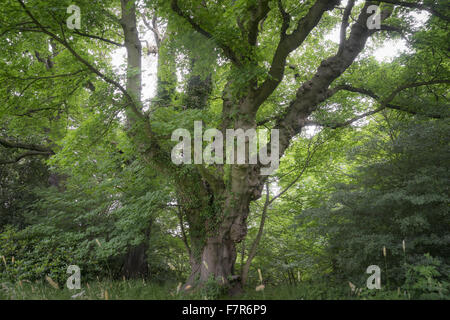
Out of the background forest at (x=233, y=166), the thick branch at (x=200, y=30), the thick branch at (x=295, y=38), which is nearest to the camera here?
the background forest at (x=233, y=166)

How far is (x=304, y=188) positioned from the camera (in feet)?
29.6

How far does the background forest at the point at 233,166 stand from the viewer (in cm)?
445

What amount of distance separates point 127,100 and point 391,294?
532 cm

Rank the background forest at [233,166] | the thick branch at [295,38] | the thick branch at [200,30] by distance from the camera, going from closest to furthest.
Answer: the background forest at [233,166] < the thick branch at [200,30] < the thick branch at [295,38]

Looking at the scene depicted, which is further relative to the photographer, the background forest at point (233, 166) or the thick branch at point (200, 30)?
the thick branch at point (200, 30)

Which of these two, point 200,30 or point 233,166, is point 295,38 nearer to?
point 200,30

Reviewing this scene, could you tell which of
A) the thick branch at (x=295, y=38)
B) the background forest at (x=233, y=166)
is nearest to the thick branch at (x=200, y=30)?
the background forest at (x=233, y=166)

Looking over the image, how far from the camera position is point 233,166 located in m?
5.35

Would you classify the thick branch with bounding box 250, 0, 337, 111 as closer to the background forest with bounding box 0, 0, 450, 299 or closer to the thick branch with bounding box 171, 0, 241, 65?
the background forest with bounding box 0, 0, 450, 299

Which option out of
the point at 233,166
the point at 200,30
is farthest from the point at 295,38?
the point at 233,166

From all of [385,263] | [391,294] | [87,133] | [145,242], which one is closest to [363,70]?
[385,263]

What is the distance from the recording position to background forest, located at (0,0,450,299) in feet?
Answer: 14.6

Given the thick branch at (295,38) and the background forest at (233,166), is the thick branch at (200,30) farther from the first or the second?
the thick branch at (295,38)

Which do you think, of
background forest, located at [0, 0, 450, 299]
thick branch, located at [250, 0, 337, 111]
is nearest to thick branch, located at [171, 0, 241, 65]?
background forest, located at [0, 0, 450, 299]
